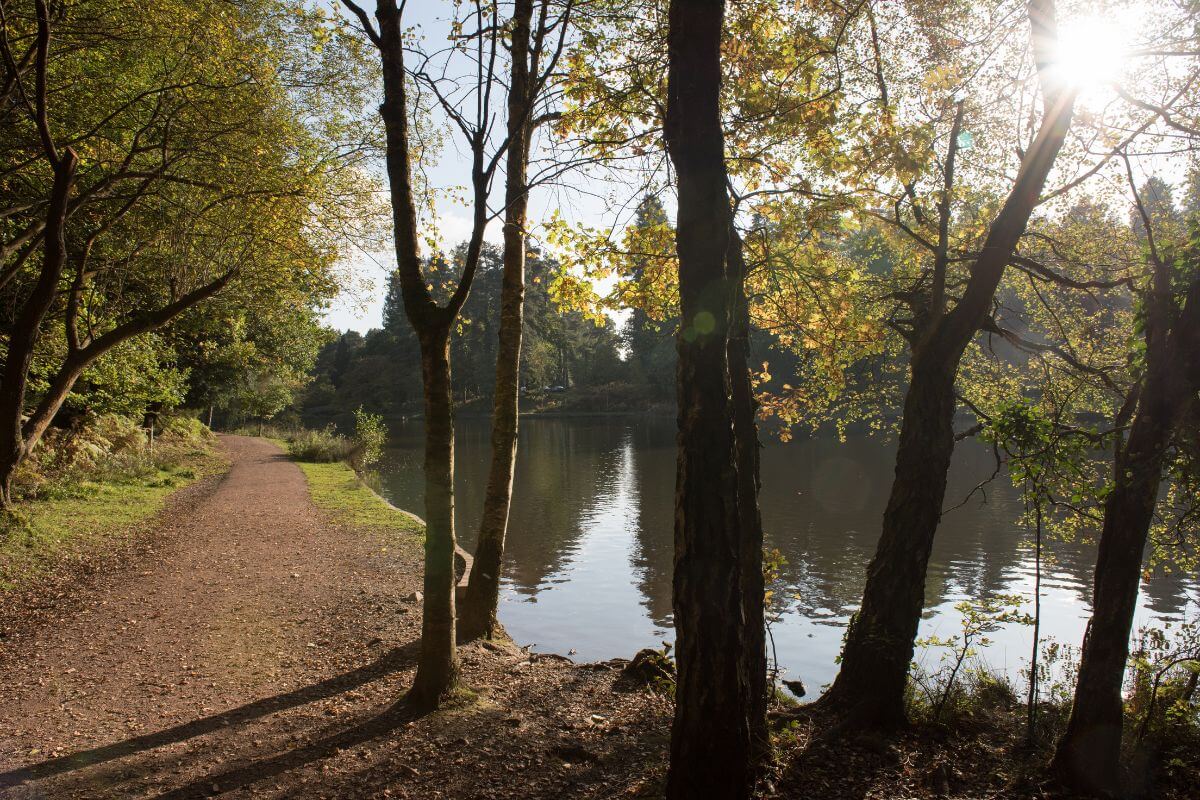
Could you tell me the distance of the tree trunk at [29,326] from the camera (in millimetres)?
9234

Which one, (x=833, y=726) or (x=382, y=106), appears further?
(x=833, y=726)

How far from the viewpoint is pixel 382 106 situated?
199 inches

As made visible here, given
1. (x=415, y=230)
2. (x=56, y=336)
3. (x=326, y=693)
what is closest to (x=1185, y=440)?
(x=415, y=230)

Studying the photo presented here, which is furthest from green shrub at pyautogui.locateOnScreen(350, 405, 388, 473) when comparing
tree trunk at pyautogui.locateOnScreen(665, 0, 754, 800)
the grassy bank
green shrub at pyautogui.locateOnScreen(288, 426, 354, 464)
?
tree trunk at pyautogui.locateOnScreen(665, 0, 754, 800)

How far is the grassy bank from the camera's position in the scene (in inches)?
365

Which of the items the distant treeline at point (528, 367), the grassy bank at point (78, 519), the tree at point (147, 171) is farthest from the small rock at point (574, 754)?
the distant treeline at point (528, 367)

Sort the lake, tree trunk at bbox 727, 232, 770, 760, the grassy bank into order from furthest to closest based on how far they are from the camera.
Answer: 1. the lake
2. the grassy bank
3. tree trunk at bbox 727, 232, 770, 760

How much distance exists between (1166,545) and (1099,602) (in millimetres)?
2413

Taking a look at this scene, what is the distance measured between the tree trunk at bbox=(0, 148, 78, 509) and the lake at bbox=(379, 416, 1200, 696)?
7740 mm

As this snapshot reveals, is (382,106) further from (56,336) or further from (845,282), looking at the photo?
(56,336)

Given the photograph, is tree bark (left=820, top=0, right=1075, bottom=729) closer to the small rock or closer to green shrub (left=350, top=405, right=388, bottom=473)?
the small rock

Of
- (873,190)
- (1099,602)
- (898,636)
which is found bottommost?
(898,636)

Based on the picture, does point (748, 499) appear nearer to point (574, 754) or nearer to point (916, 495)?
point (916, 495)

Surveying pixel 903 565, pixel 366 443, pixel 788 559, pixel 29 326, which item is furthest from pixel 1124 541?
pixel 366 443
